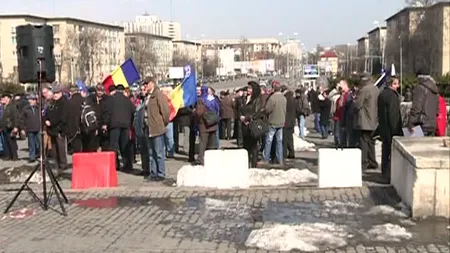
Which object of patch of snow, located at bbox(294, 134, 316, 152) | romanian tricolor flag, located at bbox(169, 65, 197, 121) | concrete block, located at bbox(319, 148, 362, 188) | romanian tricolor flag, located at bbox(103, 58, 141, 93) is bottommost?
patch of snow, located at bbox(294, 134, 316, 152)

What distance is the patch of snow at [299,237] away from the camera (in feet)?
26.2

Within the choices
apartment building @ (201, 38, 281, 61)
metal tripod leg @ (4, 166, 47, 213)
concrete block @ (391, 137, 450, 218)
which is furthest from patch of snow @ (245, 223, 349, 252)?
apartment building @ (201, 38, 281, 61)

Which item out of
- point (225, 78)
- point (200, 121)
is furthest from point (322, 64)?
point (200, 121)

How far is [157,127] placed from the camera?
43.7ft

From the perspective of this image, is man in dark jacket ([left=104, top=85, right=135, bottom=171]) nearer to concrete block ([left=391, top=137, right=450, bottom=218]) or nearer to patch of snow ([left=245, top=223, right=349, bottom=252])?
patch of snow ([left=245, top=223, right=349, bottom=252])

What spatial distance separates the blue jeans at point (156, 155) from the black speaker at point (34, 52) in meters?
3.26

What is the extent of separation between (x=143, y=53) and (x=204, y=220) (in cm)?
10558

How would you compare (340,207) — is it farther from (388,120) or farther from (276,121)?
(276,121)

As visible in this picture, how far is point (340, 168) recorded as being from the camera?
11.8 metres

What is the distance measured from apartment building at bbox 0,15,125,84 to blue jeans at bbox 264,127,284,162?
81392 millimetres

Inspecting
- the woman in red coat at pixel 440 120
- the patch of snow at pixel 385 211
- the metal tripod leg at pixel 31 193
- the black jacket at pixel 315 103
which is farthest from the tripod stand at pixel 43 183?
the black jacket at pixel 315 103

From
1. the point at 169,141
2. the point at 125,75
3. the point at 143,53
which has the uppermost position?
the point at 143,53

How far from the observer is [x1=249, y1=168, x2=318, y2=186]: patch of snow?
1278cm

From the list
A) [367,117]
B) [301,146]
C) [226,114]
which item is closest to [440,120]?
[367,117]
